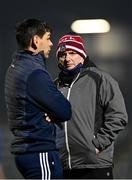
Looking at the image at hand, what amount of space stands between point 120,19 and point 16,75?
8.33 feet

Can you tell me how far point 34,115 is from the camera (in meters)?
3.36

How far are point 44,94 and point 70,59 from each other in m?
0.83

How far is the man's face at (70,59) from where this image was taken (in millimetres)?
4094

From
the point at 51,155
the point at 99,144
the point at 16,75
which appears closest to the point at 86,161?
the point at 99,144

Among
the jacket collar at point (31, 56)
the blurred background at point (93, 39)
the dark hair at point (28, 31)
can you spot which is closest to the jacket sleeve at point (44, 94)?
the jacket collar at point (31, 56)

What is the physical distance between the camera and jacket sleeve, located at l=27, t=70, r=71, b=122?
3.33 m

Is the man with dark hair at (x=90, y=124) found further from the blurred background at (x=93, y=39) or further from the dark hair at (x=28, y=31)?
the blurred background at (x=93, y=39)

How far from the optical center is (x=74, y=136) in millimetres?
3992

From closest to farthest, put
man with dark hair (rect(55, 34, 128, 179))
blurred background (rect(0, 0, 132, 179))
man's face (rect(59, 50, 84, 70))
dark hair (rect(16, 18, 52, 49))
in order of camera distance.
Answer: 1. dark hair (rect(16, 18, 52, 49))
2. man with dark hair (rect(55, 34, 128, 179))
3. man's face (rect(59, 50, 84, 70))
4. blurred background (rect(0, 0, 132, 179))

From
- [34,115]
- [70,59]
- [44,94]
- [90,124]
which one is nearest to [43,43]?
[44,94]

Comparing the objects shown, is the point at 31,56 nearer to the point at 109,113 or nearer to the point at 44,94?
the point at 44,94

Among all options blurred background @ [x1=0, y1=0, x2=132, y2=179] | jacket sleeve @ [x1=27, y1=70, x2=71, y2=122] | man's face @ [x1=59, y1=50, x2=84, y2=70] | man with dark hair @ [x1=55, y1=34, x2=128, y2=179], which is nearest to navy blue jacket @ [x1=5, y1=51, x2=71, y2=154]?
jacket sleeve @ [x1=27, y1=70, x2=71, y2=122]

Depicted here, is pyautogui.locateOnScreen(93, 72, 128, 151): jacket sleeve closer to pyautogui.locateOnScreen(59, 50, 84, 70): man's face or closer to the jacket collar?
pyautogui.locateOnScreen(59, 50, 84, 70): man's face

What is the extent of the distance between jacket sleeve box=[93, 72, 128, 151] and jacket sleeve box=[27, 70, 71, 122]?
70 centimetres
